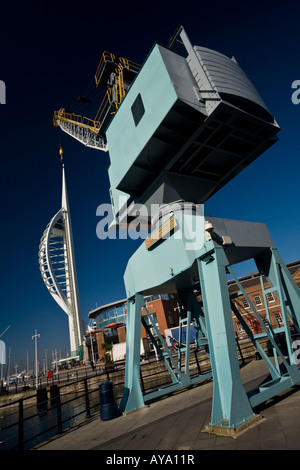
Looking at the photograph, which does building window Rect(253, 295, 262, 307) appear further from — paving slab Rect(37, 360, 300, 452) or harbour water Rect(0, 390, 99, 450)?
paving slab Rect(37, 360, 300, 452)

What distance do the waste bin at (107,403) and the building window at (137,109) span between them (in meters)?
9.08

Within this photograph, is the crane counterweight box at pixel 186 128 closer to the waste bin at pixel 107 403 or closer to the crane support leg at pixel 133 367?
the crane support leg at pixel 133 367

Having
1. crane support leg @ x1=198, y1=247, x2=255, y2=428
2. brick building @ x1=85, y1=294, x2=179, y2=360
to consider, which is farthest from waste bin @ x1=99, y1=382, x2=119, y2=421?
brick building @ x1=85, y1=294, x2=179, y2=360

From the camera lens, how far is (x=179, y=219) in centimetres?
781

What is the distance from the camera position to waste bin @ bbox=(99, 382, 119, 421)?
8.31 metres

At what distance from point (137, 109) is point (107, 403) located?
33.4ft

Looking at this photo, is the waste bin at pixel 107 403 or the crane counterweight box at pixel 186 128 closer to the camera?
the crane counterweight box at pixel 186 128

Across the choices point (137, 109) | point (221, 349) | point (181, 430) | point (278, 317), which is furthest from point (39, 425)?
point (278, 317)

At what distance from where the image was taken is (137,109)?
9.22 m

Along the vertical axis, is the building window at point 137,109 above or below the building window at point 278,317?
above

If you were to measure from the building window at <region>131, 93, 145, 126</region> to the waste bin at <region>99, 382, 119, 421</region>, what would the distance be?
9.08 m

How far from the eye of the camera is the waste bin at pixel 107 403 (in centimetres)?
831

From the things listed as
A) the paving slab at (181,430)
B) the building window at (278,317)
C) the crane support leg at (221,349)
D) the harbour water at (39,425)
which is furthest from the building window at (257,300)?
the crane support leg at (221,349)
